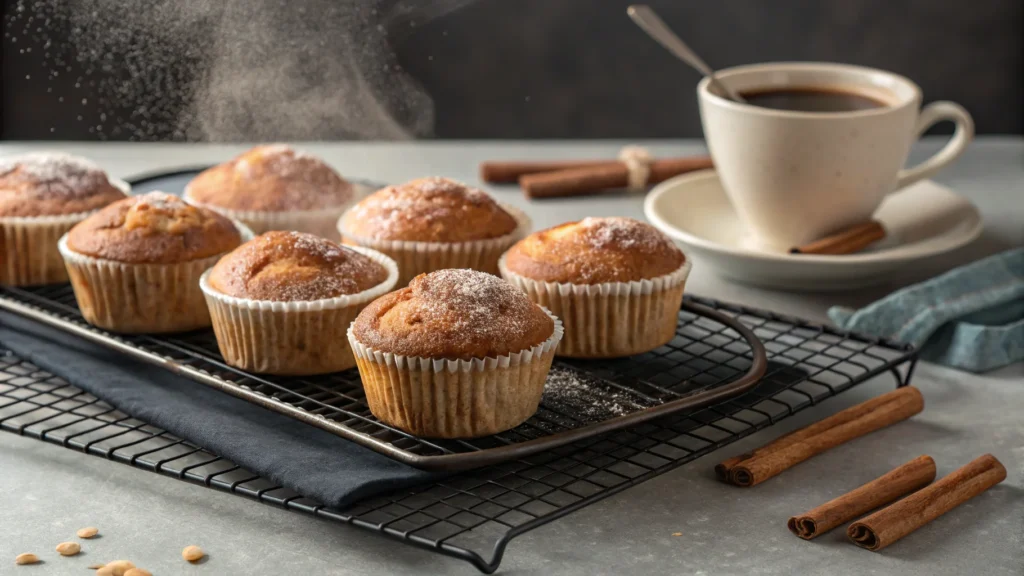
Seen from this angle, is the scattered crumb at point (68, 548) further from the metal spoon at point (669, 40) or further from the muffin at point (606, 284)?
the metal spoon at point (669, 40)

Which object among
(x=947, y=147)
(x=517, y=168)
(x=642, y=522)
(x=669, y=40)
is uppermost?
(x=669, y=40)

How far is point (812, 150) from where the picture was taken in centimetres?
265

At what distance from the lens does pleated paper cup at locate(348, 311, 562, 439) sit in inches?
70.5

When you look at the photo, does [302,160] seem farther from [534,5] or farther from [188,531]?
[534,5]

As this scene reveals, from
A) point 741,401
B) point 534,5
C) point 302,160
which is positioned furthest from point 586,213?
point 534,5

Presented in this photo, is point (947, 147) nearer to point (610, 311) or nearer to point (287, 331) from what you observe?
point (610, 311)

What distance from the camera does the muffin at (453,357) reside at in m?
1.79

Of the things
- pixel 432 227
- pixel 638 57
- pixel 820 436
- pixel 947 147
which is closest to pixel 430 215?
pixel 432 227

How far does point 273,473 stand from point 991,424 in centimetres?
130

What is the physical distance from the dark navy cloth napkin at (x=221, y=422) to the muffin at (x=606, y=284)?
558mm

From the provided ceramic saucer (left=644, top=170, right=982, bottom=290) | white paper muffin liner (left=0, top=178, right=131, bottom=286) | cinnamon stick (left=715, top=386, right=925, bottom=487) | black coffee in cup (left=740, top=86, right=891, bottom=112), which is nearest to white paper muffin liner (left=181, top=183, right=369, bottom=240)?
white paper muffin liner (left=0, top=178, right=131, bottom=286)

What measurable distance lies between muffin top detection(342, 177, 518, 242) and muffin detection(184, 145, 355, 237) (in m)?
0.22

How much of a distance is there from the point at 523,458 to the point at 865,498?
0.53m

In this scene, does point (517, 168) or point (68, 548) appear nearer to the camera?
point (68, 548)
